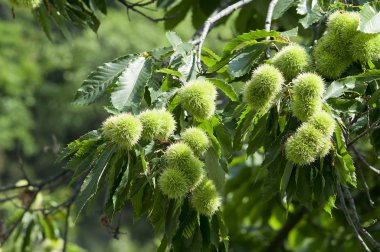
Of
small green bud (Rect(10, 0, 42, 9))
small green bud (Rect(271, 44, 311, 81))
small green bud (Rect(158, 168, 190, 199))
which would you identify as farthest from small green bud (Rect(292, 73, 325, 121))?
small green bud (Rect(10, 0, 42, 9))

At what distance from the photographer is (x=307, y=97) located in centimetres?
180

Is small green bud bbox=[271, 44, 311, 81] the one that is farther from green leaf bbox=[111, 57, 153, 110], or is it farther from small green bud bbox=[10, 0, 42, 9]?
small green bud bbox=[10, 0, 42, 9]

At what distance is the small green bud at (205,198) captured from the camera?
1.84m

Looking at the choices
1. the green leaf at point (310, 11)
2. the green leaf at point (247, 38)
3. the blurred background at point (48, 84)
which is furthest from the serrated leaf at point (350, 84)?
the blurred background at point (48, 84)

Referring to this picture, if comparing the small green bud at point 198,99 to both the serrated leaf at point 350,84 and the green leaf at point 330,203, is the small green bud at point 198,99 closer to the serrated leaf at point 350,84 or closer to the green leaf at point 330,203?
the serrated leaf at point 350,84

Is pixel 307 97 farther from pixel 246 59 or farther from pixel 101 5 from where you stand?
pixel 101 5

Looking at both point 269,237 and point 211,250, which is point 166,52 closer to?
Result: point 211,250

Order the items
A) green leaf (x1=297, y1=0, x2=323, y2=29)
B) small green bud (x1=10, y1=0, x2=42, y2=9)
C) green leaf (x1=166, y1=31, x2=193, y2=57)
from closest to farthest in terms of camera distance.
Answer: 1. green leaf (x1=166, y1=31, x2=193, y2=57)
2. green leaf (x1=297, y1=0, x2=323, y2=29)
3. small green bud (x1=10, y1=0, x2=42, y2=9)

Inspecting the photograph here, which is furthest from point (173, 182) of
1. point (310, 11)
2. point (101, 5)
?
point (101, 5)

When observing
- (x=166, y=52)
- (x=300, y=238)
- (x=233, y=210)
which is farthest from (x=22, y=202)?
(x=166, y=52)

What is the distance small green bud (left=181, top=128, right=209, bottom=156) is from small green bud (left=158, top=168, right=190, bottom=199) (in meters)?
0.08

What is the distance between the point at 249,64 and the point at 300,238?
200cm

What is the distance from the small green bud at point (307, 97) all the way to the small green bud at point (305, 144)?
32 mm

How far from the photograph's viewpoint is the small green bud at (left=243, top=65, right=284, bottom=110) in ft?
6.04
